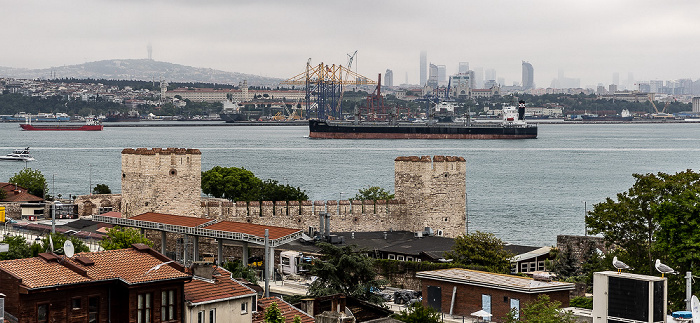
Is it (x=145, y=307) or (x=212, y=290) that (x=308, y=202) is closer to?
(x=212, y=290)

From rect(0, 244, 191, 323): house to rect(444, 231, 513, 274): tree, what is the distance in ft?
40.7

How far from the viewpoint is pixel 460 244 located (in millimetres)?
24797

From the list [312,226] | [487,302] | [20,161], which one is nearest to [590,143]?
[20,161]

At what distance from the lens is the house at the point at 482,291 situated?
17500 mm

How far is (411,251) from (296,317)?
12944 millimetres

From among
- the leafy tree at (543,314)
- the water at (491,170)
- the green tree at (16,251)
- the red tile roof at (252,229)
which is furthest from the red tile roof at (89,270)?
the water at (491,170)

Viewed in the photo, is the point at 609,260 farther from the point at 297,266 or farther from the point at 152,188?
the point at 152,188

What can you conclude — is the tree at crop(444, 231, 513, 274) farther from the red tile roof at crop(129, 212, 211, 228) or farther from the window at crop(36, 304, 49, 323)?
the window at crop(36, 304, 49, 323)

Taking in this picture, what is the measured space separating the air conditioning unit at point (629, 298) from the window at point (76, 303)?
5879mm

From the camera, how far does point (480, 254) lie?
80.2ft

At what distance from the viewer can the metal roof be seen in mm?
22422

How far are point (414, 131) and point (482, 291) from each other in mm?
136962

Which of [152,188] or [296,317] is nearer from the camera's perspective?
[296,317]

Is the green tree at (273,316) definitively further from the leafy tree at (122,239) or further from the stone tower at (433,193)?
the stone tower at (433,193)
